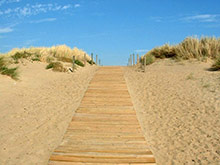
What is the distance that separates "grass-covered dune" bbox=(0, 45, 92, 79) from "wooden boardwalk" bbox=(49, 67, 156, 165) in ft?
17.1

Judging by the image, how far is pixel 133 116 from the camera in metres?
7.53

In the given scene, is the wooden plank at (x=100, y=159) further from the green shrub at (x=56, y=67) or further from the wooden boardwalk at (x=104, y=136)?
the green shrub at (x=56, y=67)

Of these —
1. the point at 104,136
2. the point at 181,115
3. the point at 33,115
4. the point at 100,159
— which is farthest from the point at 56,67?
the point at 100,159

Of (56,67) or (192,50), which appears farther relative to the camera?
(192,50)

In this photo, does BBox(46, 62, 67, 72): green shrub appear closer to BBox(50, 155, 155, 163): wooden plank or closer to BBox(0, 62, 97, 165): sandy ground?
BBox(0, 62, 97, 165): sandy ground

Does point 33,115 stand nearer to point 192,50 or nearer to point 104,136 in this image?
point 104,136

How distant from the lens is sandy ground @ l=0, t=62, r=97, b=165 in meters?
5.59

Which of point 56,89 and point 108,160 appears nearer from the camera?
point 108,160

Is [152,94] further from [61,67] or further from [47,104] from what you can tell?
[61,67]

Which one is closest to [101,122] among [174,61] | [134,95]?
[134,95]

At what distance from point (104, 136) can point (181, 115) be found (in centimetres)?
279

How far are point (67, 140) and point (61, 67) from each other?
10637 mm

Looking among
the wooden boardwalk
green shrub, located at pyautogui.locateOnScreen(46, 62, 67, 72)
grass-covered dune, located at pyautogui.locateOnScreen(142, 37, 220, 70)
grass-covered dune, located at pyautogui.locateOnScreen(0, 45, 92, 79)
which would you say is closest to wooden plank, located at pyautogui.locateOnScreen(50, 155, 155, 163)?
the wooden boardwalk

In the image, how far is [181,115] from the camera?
7.58 meters
